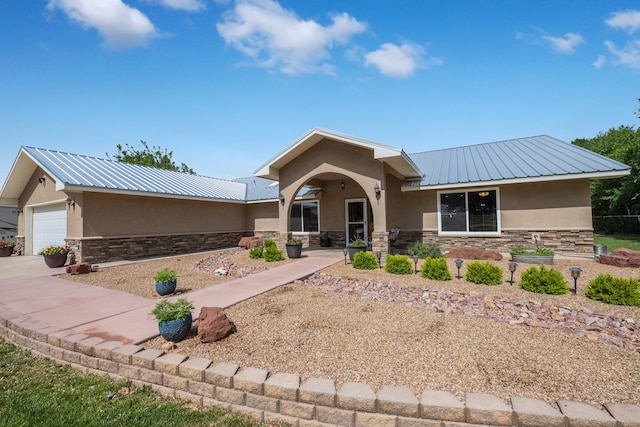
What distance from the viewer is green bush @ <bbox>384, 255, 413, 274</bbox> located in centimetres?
760

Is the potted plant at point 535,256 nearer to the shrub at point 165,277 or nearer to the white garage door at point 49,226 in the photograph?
the shrub at point 165,277

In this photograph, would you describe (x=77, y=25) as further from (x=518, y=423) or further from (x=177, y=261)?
(x=518, y=423)

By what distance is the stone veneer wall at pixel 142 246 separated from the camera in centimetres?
1068

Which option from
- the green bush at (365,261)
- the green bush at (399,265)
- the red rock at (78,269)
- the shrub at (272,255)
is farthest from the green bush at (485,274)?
the red rock at (78,269)

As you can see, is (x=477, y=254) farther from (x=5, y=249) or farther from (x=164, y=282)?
(x=5, y=249)

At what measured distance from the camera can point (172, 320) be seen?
3.76m

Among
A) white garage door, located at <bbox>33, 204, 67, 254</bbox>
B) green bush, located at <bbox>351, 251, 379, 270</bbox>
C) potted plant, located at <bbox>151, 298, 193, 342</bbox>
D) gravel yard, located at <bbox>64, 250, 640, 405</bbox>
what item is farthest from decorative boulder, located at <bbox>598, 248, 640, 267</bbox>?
white garage door, located at <bbox>33, 204, 67, 254</bbox>

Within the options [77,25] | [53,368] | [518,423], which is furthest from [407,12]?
[53,368]

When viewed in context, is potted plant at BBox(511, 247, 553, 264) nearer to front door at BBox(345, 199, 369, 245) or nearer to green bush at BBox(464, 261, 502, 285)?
green bush at BBox(464, 261, 502, 285)

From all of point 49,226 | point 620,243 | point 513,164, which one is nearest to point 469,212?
point 513,164

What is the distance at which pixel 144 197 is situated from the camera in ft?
40.7

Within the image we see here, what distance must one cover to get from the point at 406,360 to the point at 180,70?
1118 centimetres

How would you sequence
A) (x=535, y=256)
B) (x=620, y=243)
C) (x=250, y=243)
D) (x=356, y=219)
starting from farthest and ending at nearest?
(x=620, y=243) → (x=250, y=243) → (x=356, y=219) → (x=535, y=256)

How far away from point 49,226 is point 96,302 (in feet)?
34.7
